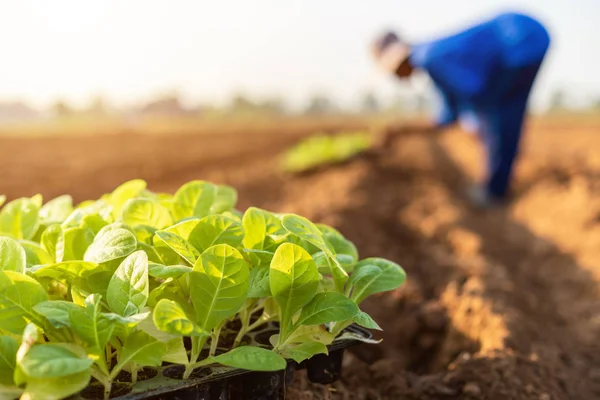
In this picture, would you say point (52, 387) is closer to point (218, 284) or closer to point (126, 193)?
point (218, 284)

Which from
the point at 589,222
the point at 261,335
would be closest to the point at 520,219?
the point at 589,222

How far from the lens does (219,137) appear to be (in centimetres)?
1606

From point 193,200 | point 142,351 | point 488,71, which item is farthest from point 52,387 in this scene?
point 488,71

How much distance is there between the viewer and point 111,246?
1.17 meters

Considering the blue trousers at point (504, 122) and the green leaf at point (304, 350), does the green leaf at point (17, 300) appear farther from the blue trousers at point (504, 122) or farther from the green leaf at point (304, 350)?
the blue trousers at point (504, 122)

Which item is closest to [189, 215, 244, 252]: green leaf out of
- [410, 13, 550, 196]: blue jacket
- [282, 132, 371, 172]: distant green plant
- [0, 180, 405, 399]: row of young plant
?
[0, 180, 405, 399]: row of young plant

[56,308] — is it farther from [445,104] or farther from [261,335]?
[445,104]

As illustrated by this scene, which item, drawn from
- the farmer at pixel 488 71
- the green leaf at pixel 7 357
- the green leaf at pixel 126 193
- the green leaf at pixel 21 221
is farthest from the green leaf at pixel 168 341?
the farmer at pixel 488 71

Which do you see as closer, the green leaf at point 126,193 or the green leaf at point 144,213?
the green leaf at point 144,213

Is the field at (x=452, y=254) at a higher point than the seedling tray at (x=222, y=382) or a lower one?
lower

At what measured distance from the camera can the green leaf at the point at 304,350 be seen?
46.8 inches

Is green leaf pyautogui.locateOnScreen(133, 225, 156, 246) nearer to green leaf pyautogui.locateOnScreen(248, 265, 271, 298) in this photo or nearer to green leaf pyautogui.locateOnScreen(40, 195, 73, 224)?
green leaf pyautogui.locateOnScreen(248, 265, 271, 298)

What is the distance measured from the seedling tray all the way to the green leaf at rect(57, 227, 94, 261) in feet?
1.13

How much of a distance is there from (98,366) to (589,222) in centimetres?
456
